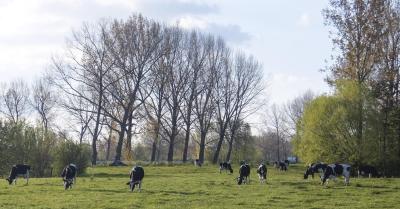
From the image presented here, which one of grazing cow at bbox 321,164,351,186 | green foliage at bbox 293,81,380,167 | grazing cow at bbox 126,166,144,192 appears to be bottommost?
grazing cow at bbox 126,166,144,192

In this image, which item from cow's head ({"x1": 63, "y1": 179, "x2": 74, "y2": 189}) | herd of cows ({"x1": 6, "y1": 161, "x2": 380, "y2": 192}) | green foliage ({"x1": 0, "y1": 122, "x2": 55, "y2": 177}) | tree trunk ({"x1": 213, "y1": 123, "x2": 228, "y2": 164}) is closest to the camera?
herd of cows ({"x1": 6, "y1": 161, "x2": 380, "y2": 192})

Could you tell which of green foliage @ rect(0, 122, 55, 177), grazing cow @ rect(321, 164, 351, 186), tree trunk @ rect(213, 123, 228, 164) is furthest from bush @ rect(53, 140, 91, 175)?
tree trunk @ rect(213, 123, 228, 164)

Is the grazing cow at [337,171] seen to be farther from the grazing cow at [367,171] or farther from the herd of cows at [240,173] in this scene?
the grazing cow at [367,171]

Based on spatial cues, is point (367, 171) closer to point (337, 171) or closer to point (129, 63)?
point (337, 171)

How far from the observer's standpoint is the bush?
140ft

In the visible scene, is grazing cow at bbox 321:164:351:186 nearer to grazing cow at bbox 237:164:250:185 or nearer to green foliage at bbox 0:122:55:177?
grazing cow at bbox 237:164:250:185

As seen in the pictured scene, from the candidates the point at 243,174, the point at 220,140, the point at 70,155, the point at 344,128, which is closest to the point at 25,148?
the point at 70,155

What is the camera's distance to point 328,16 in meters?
46.8

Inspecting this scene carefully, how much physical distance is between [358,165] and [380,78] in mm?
9295

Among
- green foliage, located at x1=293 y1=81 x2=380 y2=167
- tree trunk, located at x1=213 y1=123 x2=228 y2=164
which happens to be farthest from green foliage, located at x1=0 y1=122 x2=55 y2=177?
tree trunk, located at x1=213 y1=123 x2=228 y2=164

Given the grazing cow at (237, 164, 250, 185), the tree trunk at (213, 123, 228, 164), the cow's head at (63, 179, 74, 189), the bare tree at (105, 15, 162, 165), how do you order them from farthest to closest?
the tree trunk at (213, 123, 228, 164)
the bare tree at (105, 15, 162, 165)
the grazing cow at (237, 164, 250, 185)
the cow's head at (63, 179, 74, 189)

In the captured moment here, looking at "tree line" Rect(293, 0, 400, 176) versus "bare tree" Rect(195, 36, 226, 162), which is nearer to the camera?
"tree line" Rect(293, 0, 400, 176)

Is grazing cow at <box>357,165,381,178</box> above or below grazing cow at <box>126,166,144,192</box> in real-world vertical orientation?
above

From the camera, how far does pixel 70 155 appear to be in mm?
42656
